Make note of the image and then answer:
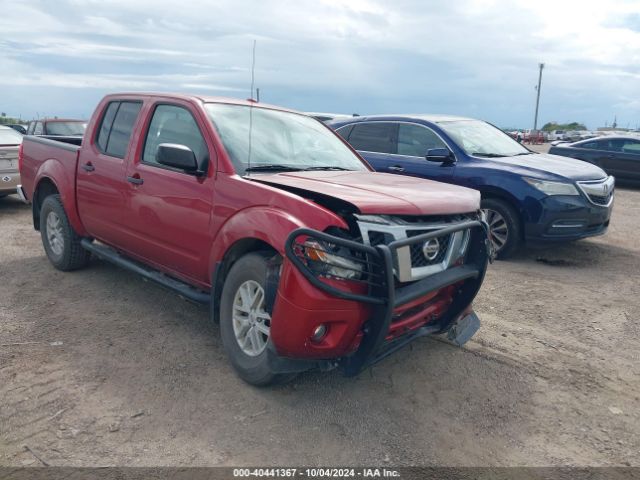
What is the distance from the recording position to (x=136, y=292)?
5.27m

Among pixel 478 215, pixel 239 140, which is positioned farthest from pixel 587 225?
pixel 239 140

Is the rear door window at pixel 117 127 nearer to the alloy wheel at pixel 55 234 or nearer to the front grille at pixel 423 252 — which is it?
the alloy wheel at pixel 55 234

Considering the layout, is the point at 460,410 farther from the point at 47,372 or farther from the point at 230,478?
→ the point at 47,372

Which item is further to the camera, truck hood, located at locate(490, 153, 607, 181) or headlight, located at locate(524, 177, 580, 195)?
truck hood, located at locate(490, 153, 607, 181)

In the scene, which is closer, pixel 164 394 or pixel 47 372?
pixel 164 394

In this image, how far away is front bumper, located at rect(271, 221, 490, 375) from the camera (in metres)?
2.89

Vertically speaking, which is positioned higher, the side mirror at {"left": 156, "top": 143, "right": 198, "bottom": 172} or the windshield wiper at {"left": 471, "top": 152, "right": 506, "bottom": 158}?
the windshield wiper at {"left": 471, "top": 152, "right": 506, "bottom": 158}

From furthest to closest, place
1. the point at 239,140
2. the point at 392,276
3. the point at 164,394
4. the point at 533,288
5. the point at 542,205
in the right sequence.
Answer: the point at 542,205
the point at 533,288
the point at 239,140
the point at 164,394
the point at 392,276

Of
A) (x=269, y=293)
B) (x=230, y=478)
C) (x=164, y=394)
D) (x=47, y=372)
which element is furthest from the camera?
(x=47, y=372)

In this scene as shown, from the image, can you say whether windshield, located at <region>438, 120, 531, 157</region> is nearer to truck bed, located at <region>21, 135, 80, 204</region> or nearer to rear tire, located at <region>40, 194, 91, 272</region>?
truck bed, located at <region>21, 135, 80, 204</region>

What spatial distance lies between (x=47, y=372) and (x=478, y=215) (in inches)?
122

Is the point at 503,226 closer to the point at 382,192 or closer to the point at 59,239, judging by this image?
the point at 382,192

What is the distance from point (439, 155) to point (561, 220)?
1.65 meters

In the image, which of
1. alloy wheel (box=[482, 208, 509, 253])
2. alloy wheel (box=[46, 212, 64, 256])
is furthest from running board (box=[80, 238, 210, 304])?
alloy wheel (box=[482, 208, 509, 253])
